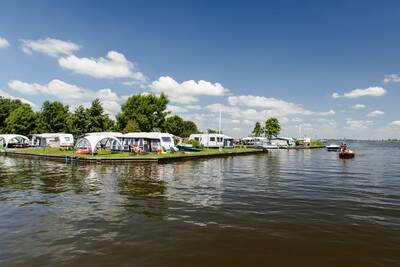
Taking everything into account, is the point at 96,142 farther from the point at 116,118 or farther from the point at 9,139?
the point at 116,118

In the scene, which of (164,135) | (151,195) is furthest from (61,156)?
(151,195)

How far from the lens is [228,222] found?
451 inches

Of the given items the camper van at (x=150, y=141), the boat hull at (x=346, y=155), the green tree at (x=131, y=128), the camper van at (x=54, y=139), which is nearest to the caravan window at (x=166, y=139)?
the camper van at (x=150, y=141)

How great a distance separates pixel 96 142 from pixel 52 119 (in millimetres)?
45119

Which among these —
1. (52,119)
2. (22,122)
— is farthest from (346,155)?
(22,122)

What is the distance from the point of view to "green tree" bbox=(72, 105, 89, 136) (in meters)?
59.4

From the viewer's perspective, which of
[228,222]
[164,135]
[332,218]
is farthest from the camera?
[164,135]

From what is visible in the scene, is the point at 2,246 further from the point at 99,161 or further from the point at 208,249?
the point at 99,161

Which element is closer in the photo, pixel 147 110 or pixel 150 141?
pixel 150 141

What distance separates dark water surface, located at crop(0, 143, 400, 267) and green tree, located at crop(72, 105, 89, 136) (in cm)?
4254

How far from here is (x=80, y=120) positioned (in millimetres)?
59219

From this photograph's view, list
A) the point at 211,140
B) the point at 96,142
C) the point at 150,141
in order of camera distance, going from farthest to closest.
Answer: the point at 211,140 < the point at 150,141 < the point at 96,142

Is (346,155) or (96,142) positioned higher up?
(96,142)

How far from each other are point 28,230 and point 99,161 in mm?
25482
